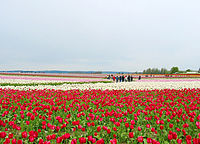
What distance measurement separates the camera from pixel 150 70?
110 metres

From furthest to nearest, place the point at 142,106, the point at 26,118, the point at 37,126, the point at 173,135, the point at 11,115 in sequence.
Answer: the point at 142,106
the point at 11,115
the point at 26,118
the point at 37,126
the point at 173,135

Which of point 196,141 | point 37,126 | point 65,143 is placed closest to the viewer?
point 196,141

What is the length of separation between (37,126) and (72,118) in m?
1.30

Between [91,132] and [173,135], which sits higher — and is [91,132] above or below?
below

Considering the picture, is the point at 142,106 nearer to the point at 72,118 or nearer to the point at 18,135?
the point at 72,118

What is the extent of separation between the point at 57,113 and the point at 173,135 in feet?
14.4

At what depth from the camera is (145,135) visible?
15.7 feet

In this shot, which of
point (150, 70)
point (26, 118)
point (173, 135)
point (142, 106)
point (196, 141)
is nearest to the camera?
point (196, 141)

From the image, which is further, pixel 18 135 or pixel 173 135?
pixel 18 135

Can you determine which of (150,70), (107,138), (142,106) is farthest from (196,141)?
(150,70)

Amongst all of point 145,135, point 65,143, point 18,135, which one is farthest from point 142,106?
point 18,135

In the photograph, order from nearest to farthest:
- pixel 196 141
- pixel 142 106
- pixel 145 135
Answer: pixel 196 141
pixel 145 135
pixel 142 106

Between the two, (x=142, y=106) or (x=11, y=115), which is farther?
(x=142, y=106)

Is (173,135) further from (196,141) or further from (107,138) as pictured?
(107,138)
